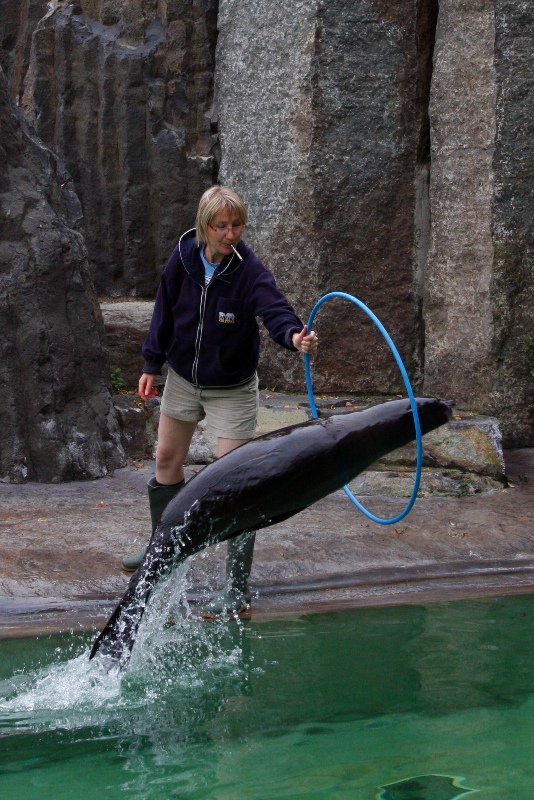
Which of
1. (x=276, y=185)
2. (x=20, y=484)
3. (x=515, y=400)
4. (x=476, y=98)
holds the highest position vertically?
(x=476, y=98)

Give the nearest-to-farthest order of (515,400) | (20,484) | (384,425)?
(384,425)
(20,484)
(515,400)

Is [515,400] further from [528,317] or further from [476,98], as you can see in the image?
[476,98]

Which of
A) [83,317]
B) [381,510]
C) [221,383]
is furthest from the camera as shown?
[83,317]

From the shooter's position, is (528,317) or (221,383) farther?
(528,317)

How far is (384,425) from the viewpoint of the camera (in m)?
3.58

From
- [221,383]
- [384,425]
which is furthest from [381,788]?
[221,383]

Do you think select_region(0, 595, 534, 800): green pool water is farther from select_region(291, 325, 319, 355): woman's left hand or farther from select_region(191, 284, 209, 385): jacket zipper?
select_region(291, 325, 319, 355): woman's left hand

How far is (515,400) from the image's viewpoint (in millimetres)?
6691

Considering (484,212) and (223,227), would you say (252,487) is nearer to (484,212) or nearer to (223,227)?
(223,227)

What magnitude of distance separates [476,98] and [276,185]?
58.8 inches

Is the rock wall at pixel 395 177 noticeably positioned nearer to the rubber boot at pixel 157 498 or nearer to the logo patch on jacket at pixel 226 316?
the rubber boot at pixel 157 498

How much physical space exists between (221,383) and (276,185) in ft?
10.9

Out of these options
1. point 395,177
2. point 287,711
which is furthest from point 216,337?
point 395,177

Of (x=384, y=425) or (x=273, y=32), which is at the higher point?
(x=273, y=32)
